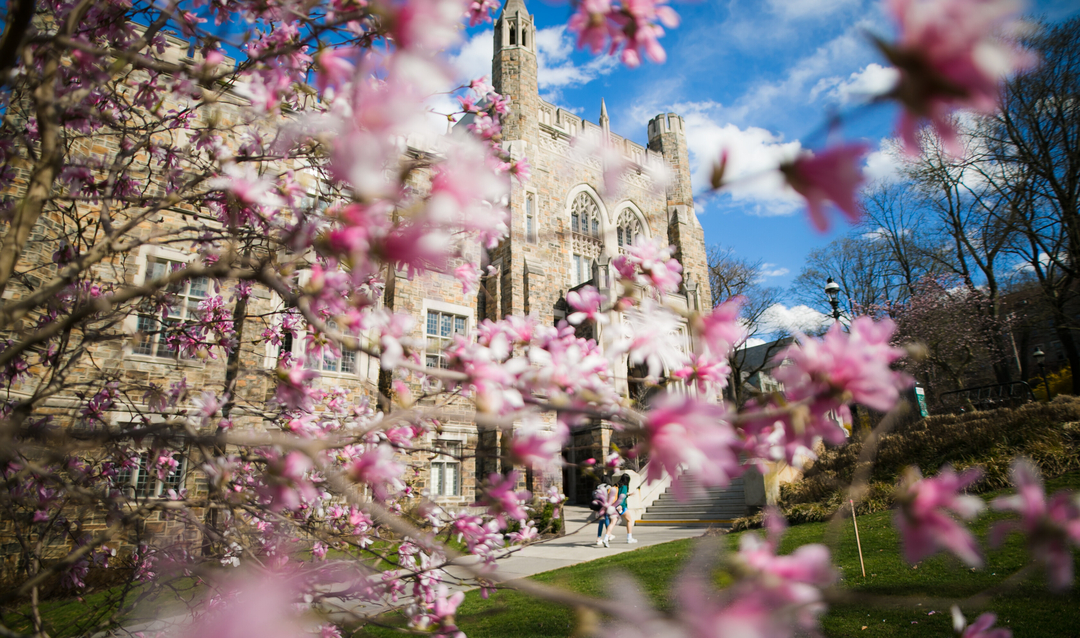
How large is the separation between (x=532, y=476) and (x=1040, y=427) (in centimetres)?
1001

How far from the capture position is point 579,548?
30.5ft

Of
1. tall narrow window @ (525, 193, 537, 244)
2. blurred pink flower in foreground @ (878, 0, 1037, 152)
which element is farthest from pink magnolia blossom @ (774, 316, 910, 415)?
tall narrow window @ (525, 193, 537, 244)

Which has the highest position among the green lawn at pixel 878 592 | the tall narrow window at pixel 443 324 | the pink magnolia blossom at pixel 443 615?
the tall narrow window at pixel 443 324

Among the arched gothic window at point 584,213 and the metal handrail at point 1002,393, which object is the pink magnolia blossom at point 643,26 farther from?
the arched gothic window at point 584,213

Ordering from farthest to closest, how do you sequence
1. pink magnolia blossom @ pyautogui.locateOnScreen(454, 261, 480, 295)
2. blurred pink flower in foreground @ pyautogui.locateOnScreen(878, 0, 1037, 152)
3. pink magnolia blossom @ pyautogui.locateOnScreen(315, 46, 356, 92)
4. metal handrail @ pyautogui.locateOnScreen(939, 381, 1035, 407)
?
metal handrail @ pyautogui.locateOnScreen(939, 381, 1035, 407), pink magnolia blossom @ pyautogui.locateOnScreen(454, 261, 480, 295), pink magnolia blossom @ pyautogui.locateOnScreen(315, 46, 356, 92), blurred pink flower in foreground @ pyautogui.locateOnScreen(878, 0, 1037, 152)

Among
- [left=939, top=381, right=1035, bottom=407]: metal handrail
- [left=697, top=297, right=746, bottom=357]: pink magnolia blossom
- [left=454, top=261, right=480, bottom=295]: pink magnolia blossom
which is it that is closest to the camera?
[left=697, top=297, right=746, bottom=357]: pink magnolia blossom

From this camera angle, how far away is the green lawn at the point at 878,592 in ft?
11.5

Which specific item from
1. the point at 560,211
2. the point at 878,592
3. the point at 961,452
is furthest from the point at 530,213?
the point at 878,592

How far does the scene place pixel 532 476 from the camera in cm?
1352

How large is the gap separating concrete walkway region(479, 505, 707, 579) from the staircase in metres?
0.51

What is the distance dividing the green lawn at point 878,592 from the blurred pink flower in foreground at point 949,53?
197 cm

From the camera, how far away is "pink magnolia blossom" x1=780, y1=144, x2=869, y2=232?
2.77 ft

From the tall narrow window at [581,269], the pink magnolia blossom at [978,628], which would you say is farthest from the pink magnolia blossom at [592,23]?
the tall narrow window at [581,269]

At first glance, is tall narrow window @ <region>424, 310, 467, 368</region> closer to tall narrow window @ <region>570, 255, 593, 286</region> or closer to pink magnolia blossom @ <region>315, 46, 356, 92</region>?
tall narrow window @ <region>570, 255, 593, 286</region>
